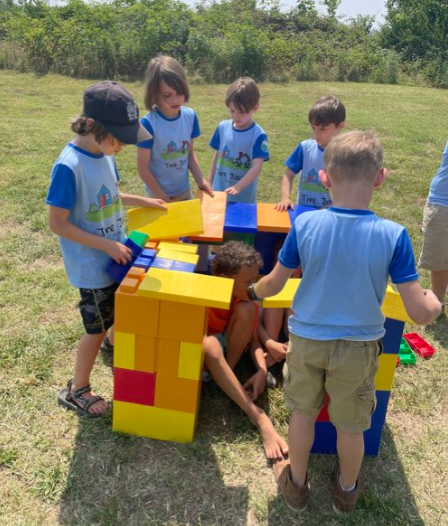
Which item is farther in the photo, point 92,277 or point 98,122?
point 92,277

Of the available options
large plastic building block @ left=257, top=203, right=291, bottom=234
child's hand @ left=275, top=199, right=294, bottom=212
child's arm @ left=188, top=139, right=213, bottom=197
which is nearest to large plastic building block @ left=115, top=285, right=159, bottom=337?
large plastic building block @ left=257, top=203, right=291, bottom=234

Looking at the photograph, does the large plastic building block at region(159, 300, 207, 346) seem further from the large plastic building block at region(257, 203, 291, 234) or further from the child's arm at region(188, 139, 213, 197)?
the child's arm at region(188, 139, 213, 197)

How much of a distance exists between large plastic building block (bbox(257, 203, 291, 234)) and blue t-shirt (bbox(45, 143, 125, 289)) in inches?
40.1

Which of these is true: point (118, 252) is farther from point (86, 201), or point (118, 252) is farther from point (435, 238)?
point (435, 238)

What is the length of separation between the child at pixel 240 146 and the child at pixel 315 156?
0.25 m

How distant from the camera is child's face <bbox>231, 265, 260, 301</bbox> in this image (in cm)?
264

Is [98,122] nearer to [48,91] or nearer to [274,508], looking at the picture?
[274,508]

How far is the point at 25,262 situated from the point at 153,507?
2450 millimetres

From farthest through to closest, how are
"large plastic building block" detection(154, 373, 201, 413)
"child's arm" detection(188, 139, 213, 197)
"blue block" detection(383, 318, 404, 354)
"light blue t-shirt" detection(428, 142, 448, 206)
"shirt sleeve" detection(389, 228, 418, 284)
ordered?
1. "child's arm" detection(188, 139, 213, 197)
2. "light blue t-shirt" detection(428, 142, 448, 206)
3. "large plastic building block" detection(154, 373, 201, 413)
4. "blue block" detection(383, 318, 404, 354)
5. "shirt sleeve" detection(389, 228, 418, 284)

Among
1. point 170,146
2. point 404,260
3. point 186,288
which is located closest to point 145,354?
point 186,288

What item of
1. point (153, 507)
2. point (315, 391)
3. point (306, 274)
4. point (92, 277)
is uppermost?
point (306, 274)

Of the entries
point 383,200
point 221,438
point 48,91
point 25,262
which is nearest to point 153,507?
point 221,438

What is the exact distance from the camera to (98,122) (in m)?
2.04

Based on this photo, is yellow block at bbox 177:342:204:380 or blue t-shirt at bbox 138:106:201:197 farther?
blue t-shirt at bbox 138:106:201:197
